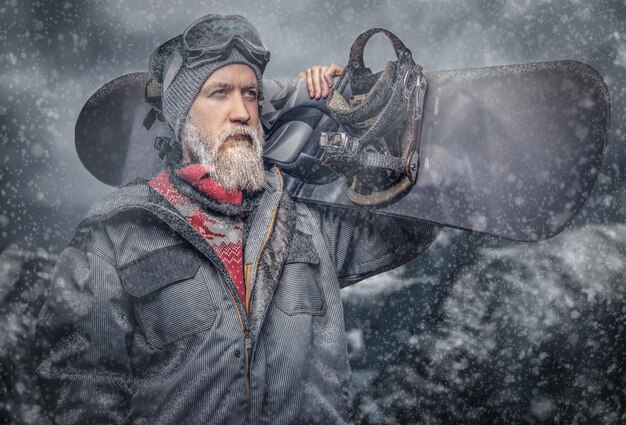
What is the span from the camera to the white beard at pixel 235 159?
1835 mm

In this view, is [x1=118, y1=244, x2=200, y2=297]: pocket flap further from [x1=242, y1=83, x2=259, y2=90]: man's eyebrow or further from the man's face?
[x1=242, y1=83, x2=259, y2=90]: man's eyebrow

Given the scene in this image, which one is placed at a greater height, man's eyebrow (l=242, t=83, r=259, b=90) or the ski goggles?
the ski goggles

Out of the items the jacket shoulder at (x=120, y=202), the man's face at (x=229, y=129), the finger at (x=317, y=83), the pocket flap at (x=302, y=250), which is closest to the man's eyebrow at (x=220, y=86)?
the man's face at (x=229, y=129)

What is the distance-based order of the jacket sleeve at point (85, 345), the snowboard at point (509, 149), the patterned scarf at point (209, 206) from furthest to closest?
the patterned scarf at point (209, 206)
the snowboard at point (509, 149)
the jacket sleeve at point (85, 345)

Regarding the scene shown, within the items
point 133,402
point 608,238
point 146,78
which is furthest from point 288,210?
point 608,238

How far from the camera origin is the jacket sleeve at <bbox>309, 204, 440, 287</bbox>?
1936 mm

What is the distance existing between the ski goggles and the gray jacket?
56 cm

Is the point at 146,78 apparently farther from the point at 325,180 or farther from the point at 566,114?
the point at 566,114

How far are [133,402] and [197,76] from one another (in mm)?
1210

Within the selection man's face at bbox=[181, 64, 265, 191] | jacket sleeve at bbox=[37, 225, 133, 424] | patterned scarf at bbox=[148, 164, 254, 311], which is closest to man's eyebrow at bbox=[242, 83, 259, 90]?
man's face at bbox=[181, 64, 265, 191]

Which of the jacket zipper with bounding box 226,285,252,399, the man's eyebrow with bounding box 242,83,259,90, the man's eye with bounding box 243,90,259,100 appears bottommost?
the jacket zipper with bounding box 226,285,252,399

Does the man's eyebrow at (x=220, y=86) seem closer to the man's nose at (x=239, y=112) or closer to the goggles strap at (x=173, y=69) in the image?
the man's nose at (x=239, y=112)

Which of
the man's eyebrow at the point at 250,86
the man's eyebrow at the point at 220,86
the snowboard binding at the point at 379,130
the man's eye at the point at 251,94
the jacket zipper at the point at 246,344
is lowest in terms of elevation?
the jacket zipper at the point at 246,344

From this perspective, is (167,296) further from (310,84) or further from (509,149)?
(509,149)
